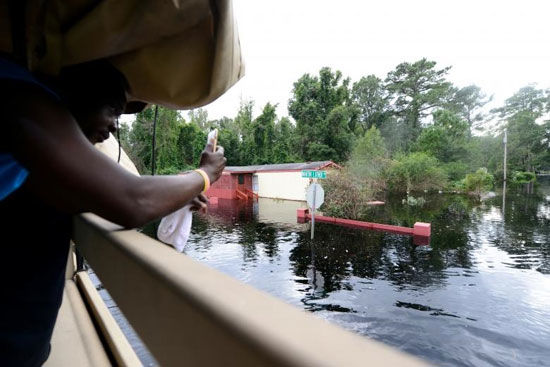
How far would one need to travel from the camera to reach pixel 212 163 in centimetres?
100

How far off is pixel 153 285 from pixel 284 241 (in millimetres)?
9654

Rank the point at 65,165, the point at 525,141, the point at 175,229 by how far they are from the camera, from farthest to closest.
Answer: the point at 525,141 < the point at 175,229 < the point at 65,165

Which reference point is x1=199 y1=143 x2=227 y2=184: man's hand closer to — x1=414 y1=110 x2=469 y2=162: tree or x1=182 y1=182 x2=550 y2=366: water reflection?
x1=182 y1=182 x2=550 y2=366: water reflection

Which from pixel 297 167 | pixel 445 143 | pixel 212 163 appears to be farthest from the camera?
pixel 445 143

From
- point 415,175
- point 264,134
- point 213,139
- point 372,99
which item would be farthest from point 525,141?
point 213,139

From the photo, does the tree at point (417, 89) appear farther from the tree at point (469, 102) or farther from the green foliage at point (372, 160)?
the green foliage at point (372, 160)

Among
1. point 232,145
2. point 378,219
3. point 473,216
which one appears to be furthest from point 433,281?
point 232,145

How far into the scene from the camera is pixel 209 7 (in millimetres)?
607

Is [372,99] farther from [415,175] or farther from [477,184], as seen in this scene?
[477,184]

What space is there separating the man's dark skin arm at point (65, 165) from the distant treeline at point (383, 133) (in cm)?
1341

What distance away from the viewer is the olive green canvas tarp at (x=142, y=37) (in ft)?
1.90

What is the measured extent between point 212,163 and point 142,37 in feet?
1.44

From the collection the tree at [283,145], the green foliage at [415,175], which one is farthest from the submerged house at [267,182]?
the tree at [283,145]

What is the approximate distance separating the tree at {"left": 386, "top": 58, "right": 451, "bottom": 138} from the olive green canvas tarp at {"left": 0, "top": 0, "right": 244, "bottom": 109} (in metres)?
38.7
